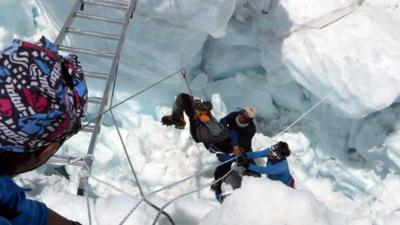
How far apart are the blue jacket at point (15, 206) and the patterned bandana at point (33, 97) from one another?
0.08m

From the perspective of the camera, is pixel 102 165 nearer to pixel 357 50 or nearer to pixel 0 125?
pixel 357 50

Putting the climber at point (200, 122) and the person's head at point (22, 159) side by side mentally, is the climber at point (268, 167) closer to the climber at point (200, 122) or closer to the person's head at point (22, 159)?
the climber at point (200, 122)

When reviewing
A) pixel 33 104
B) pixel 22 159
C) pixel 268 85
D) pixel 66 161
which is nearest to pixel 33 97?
pixel 33 104

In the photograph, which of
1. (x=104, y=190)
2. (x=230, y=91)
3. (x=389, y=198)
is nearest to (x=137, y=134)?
(x=104, y=190)

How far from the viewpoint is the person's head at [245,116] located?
289 centimetres

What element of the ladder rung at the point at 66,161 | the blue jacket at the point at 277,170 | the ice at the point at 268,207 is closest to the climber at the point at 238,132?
the blue jacket at the point at 277,170

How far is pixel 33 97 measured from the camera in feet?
2.96

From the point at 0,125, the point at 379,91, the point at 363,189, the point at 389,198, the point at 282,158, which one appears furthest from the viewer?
the point at 363,189

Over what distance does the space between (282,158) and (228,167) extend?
1.48 ft

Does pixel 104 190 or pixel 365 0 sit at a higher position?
pixel 365 0

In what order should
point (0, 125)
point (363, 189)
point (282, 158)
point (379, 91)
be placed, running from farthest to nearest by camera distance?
1. point (363, 189)
2. point (379, 91)
3. point (282, 158)
4. point (0, 125)

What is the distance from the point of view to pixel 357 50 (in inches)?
122

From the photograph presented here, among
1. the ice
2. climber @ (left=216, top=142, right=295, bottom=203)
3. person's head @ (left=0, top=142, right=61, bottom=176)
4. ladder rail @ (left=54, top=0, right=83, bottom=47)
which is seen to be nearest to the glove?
climber @ (left=216, top=142, right=295, bottom=203)

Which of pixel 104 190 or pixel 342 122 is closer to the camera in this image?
pixel 104 190
